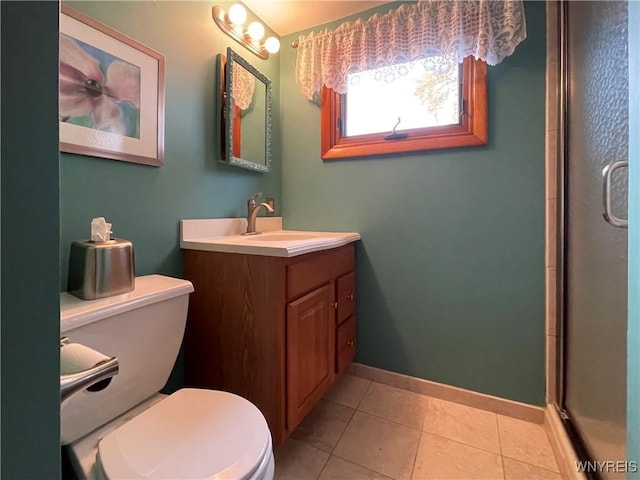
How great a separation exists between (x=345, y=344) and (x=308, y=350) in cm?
41

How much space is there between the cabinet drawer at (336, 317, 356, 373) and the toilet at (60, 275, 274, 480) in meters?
0.68

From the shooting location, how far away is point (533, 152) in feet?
4.38

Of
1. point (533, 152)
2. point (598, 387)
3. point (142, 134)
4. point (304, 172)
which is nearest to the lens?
point (598, 387)

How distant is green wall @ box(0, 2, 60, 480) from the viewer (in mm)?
240

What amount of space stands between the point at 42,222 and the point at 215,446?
0.65m

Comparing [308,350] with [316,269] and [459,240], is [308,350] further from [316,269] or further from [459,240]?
[459,240]

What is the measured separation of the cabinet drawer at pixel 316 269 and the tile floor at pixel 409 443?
0.68 m

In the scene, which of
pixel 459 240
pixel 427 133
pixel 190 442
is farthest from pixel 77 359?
pixel 427 133

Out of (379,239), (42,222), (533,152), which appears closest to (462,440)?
(379,239)

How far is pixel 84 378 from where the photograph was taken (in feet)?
1.11

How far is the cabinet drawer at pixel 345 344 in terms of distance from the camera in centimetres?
143

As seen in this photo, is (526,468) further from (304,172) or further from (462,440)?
(304,172)

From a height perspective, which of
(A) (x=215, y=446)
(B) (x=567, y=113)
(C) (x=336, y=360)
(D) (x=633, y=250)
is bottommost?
(C) (x=336, y=360)

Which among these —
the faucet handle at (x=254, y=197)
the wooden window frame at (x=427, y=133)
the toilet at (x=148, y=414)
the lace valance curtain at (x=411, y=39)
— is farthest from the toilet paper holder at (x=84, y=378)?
the lace valance curtain at (x=411, y=39)
